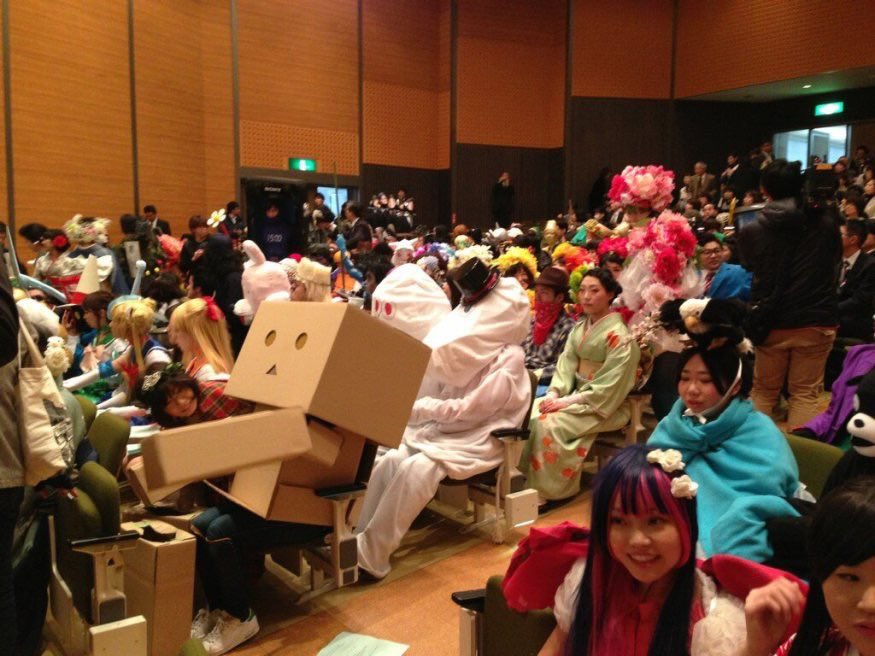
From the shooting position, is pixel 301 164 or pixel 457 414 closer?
pixel 457 414

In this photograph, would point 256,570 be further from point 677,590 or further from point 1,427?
point 677,590

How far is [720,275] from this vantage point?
564 centimetres

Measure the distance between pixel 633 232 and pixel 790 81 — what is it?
420 inches

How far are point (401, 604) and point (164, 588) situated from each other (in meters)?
0.99

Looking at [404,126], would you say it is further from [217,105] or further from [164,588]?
[164,588]

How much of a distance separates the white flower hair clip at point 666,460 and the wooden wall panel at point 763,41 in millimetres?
13561

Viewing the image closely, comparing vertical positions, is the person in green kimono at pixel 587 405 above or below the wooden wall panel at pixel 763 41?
below

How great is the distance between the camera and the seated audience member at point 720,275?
5559 millimetres

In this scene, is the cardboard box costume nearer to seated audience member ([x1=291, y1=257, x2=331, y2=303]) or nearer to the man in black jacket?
seated audience member ([x1=291, y1=257, x2=331, y2=303])

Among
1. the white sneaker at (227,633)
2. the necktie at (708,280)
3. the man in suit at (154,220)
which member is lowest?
the white sneaker at (227,633)

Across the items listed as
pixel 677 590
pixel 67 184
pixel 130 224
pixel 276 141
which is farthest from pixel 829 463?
pixel 276 141

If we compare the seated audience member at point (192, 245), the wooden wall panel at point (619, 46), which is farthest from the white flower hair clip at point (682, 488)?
the wooden wall panel at point (619, 46)

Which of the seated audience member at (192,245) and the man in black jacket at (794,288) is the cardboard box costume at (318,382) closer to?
the man in black jacket at (794,288)

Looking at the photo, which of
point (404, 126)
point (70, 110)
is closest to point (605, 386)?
point (70, 110)
